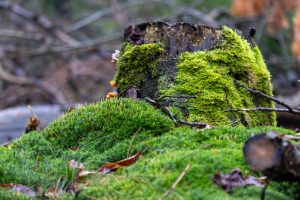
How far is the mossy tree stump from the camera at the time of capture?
3.90m

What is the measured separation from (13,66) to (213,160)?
12008mm

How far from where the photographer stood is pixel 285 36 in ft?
48.8

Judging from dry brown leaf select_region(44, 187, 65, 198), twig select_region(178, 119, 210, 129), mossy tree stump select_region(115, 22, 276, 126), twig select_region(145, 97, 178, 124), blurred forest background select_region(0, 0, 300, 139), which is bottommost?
dry brown leaf select_region(44, 187, 65, 198)

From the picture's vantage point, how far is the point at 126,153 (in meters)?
3.20

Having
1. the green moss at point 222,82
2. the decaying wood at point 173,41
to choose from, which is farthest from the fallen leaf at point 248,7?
the decaying wood at point 173,41

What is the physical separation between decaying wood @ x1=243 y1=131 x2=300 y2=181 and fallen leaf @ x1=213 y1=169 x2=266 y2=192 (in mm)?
184

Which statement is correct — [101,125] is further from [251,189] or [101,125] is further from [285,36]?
[285,36]

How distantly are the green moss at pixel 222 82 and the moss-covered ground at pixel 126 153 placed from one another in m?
0.44

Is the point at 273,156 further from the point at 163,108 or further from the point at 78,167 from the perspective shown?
the point at 163,108

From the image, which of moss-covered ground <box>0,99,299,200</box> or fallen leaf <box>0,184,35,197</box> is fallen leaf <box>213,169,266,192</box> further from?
fallen leaf <box>0,184,35,197</box>

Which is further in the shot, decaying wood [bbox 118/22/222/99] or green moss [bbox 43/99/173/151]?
decaying wood [bbox 118/22/222/99]

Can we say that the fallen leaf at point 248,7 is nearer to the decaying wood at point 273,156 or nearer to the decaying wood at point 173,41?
the decaying wood at point 173,41

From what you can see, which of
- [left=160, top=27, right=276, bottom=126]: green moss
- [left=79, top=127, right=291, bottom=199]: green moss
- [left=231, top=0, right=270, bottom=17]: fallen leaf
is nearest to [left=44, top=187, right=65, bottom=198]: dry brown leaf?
[left=79, top=127, right=291, bottom=199]: green moss

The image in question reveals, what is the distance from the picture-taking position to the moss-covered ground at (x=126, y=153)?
2584 mm
